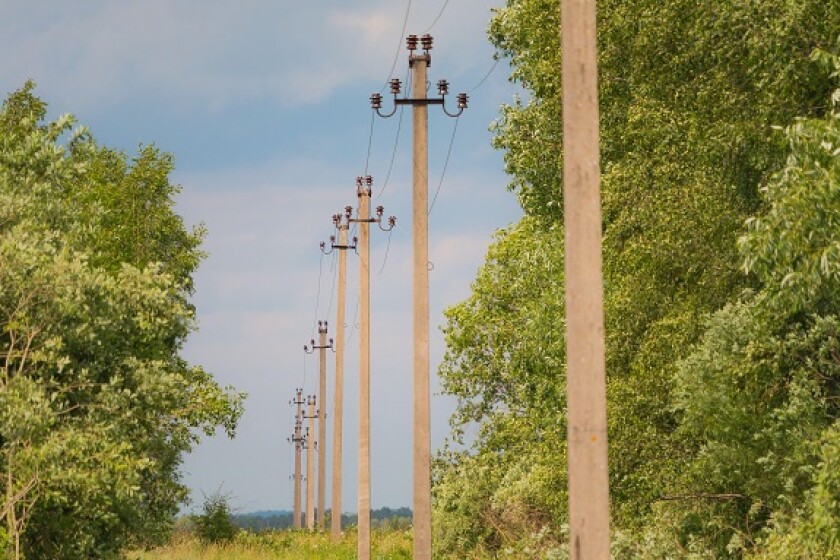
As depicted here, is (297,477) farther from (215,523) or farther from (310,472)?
(215,523)

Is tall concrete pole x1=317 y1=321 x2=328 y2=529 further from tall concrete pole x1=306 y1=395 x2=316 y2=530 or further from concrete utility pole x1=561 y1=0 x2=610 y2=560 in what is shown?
concrete utility pole x1=561 y1=0 x2=610 y2=560

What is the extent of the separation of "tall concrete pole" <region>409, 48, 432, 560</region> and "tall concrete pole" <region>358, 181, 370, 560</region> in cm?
1173

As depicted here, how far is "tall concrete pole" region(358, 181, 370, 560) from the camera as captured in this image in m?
36.6

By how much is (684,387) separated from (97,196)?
2620 cm

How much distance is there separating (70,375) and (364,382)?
16240mm

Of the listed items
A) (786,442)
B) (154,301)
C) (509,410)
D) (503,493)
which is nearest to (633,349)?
(786,442)

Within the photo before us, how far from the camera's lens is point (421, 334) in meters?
25.3

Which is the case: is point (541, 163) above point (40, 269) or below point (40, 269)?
above

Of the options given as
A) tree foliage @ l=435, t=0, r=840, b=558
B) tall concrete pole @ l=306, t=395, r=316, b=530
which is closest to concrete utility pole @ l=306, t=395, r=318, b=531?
tall concrete pole @ l=306, t=395, r=316, b=530

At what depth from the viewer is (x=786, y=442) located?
20156mm

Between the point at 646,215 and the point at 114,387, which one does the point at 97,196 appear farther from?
the point at 646,215

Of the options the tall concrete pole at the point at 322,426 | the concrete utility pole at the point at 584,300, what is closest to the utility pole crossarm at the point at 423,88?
the concrete utility pole at the point at 584,300

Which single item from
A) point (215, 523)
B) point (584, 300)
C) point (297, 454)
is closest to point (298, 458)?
point (297, 454)

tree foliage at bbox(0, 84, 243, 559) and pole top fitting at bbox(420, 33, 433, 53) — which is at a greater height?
pole top fitting at bbox(420, 33, 433, 53)
